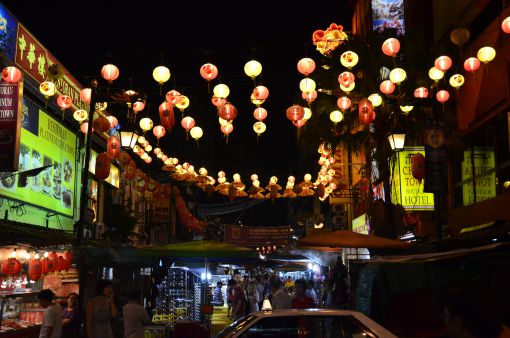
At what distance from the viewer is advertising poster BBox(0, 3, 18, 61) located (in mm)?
16672

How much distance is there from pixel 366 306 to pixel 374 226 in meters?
8.62

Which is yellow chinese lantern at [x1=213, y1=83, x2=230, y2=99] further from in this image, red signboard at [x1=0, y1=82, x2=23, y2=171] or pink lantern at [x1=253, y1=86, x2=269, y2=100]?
red signboard at [x1=0, y1=82, x2=23, y2=171]

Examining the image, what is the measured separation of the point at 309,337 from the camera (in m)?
9.02

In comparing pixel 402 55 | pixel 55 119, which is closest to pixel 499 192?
pixel 402 55

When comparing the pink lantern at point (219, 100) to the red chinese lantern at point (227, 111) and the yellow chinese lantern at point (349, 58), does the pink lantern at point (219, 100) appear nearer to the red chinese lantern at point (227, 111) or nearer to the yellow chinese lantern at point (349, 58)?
the red chinese lantern at point (227, 111)

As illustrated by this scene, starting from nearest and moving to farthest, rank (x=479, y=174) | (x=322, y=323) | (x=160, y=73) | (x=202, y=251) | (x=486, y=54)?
(x=322, y=323) < (x=202, y=251) < (x=486, y=54) < (x=160, y=73) < (x=479, y=174)

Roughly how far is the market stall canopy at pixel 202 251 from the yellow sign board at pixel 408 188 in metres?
8.63

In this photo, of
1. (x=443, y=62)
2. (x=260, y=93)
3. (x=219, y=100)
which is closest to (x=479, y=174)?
(x=443, y=62)

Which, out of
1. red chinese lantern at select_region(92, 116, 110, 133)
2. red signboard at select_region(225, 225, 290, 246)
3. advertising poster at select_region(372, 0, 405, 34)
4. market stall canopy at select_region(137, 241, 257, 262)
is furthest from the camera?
red signboard at select_region(225, 225, 290, 246)

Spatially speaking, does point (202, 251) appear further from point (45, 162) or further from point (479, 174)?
point (479, 174)

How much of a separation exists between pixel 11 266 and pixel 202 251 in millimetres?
4683

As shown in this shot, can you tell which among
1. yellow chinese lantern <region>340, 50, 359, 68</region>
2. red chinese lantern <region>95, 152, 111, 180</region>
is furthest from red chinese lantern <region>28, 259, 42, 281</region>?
yellow chinese lantern <region>340, 50, 359, 68</region>

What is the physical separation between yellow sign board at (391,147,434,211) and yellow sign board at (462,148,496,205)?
47.3 inches

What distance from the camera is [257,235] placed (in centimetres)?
3519
